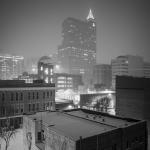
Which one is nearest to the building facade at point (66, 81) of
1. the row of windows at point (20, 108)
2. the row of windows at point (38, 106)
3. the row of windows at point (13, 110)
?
the row of windows at point (38, 106)

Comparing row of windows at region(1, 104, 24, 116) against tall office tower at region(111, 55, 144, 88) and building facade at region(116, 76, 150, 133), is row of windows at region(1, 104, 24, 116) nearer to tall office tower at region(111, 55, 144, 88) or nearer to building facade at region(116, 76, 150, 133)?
building facade at region(116, 76, 150, 133)

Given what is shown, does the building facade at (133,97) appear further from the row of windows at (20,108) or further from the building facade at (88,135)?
the row of windows at (20,108)

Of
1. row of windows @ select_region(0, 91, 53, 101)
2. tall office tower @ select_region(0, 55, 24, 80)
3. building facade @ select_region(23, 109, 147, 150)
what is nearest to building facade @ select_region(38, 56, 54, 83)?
row of windows @ select_region(0, 91, 53, 101)

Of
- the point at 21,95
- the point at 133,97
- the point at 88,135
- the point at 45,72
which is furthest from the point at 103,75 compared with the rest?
the point at 88,135

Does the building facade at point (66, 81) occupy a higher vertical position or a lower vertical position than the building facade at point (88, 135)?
higher

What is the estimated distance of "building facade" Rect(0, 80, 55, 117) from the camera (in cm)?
4209

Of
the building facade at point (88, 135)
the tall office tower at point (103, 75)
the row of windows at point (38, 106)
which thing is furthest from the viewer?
the tall office tower at point (103, 75)

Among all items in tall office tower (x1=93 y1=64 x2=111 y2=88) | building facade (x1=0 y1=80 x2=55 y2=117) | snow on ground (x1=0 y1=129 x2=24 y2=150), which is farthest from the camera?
tall office tower (x1=93 y1=64 x2=111 y2=88)

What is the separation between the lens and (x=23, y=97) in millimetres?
45344

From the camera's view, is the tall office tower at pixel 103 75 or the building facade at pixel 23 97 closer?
the building facade at pixel 23 97

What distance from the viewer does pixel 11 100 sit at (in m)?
43.2

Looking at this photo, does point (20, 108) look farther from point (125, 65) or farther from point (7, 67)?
point (7, 67)

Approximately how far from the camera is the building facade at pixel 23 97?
4209cm

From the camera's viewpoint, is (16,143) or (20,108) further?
(20,108)
